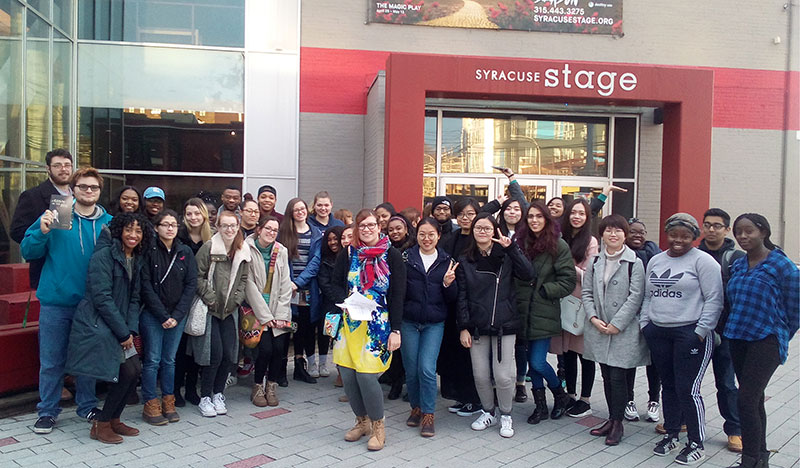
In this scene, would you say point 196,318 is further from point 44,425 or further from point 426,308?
point 426,308

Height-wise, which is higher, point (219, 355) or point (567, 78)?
point (567, 78)

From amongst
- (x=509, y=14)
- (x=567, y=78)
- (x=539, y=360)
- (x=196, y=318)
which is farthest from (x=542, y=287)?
(x=509, y=14)

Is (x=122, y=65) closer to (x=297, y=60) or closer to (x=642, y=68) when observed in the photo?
(x=297, y=60)

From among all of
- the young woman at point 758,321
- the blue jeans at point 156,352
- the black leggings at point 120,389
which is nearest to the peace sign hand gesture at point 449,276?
the young woman at point 758,321

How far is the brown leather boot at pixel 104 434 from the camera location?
15.6 ft

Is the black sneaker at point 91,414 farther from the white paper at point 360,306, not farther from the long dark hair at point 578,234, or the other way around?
the long dark hair at point 578,234

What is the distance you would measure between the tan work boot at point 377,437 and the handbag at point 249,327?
1501mm

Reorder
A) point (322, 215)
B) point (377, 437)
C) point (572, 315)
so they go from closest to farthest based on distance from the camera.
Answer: point (377, 437) < point (572, 315) < point (322, 215)

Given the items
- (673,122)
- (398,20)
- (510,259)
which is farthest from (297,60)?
(510,259)

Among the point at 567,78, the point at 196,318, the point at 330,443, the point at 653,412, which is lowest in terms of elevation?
the point at 330,443

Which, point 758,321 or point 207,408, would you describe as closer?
point 758,321

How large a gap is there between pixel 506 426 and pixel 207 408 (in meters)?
2.65

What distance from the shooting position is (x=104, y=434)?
15.6 ft

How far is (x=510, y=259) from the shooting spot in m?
5.11
